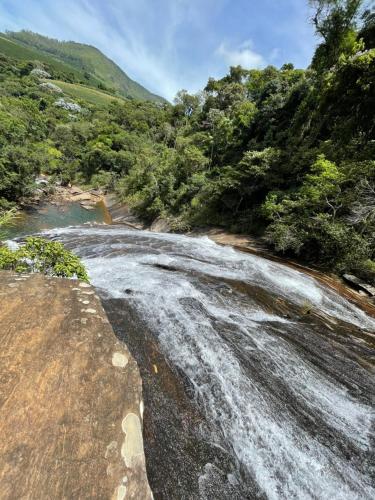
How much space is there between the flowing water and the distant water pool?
14.0m

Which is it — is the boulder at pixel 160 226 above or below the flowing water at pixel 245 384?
below

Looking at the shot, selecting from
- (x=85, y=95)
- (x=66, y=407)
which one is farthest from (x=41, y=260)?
(x=85, y=95)

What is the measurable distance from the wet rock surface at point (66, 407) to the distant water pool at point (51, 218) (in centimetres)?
1600

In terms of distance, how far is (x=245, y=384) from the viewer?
4.22 metres

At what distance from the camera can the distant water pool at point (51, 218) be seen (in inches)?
759

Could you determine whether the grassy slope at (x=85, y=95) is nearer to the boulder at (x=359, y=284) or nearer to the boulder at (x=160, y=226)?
the boulder at (x=160, y=226)

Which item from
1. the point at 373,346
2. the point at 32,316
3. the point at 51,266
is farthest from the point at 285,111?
the point at 32,316

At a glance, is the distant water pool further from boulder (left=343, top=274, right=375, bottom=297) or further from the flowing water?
boulder (left=343, top=274, right=375, bottom=297)

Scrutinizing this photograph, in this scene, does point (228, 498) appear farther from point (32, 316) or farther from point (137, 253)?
point (137, 253)

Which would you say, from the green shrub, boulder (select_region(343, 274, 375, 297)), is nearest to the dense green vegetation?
boulder (select_region(343, 274, 375, 297))

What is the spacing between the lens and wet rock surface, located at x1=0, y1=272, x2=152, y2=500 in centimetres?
186

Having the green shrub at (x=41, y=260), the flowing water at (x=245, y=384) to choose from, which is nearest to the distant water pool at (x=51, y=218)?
the green shrub at (x=41, y=260)

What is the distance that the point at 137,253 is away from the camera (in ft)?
33.8

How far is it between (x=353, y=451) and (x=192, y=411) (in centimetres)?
210
